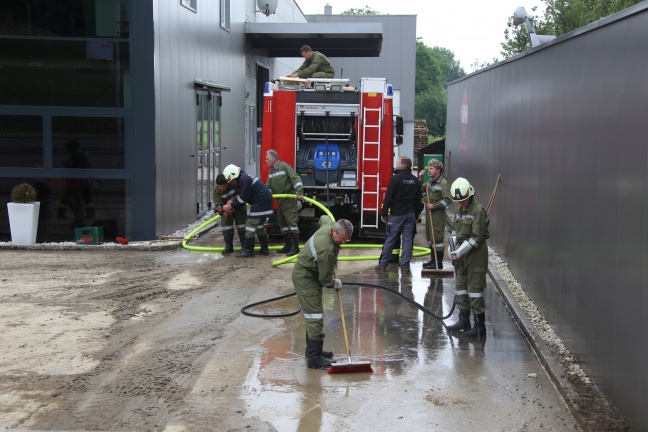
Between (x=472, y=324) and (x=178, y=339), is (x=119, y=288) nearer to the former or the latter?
(x=178, y=339)

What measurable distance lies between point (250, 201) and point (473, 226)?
617 centimetres

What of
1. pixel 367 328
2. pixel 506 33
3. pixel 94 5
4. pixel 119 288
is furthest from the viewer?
pixel 506 33

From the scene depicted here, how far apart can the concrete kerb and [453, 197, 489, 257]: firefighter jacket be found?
123 centimetres

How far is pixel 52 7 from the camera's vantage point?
15781 mm

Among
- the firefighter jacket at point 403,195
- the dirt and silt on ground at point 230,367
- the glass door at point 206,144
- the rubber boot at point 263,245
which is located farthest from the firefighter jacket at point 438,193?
the glass door at point 206,144

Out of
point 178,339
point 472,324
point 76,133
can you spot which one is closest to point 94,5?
point 76,133

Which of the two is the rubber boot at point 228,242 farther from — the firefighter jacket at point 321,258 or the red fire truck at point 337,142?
the firefighter jacket at point 321,258

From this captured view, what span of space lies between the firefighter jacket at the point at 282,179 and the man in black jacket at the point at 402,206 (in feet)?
7.46

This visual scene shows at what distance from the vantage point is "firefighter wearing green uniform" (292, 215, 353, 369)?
27.5ft

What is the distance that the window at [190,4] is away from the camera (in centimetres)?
1840

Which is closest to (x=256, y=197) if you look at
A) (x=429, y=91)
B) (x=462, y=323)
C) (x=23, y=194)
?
(x=23, y=194)

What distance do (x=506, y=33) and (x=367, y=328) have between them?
4167 cm

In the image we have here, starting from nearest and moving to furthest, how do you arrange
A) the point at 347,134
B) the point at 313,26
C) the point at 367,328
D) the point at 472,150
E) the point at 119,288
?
1. the point at 367,328
2. the point at 119,288
3. the point at 347,134
4. the point at 472,150
5. the point at 313,26

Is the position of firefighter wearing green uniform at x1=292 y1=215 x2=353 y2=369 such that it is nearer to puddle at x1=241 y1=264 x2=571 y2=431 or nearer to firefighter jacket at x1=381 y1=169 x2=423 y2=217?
puddle at x1=241 y1=264 x2=571 y2=431
